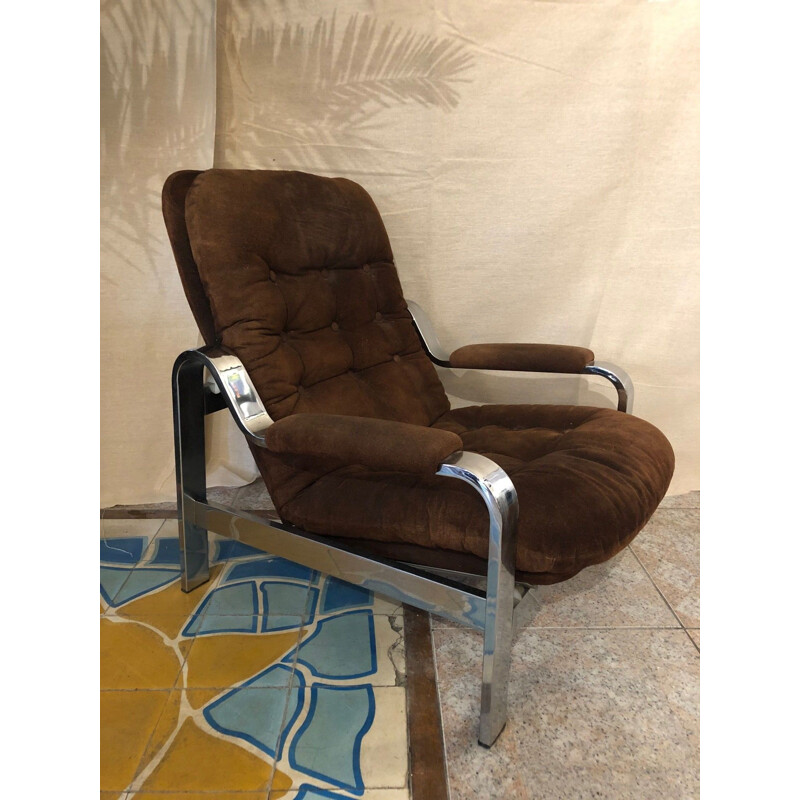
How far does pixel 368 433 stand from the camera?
1.14 meters

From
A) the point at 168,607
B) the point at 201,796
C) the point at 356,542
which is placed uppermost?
the point at 356,542

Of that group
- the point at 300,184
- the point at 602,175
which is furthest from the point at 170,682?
the point at 602,175

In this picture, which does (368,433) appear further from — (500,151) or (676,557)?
(500,151)

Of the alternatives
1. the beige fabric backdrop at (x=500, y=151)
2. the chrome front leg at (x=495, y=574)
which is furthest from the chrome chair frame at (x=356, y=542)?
the beige fabric backdrop at (x=500, y=151)

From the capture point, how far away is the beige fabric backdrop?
6.75 feet

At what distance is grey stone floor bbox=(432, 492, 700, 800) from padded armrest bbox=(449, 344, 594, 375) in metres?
0.58

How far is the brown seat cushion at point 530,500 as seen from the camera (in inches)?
45.8

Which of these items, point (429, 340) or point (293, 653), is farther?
point (429, 340)

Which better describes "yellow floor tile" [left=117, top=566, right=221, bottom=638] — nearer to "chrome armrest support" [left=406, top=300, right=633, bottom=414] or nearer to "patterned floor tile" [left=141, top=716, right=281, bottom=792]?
"patterned floor tile" [left=141, top=716, right=281, bottom=792]

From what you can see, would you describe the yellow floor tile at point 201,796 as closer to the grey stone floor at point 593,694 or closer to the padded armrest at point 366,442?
the grey stone floor at point 593,694

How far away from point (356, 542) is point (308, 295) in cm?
65

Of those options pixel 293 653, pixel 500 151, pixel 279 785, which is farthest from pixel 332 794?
pixel 500 151

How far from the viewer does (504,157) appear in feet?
7.05

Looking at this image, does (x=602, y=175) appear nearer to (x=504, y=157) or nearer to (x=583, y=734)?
(x=504, y=157)
